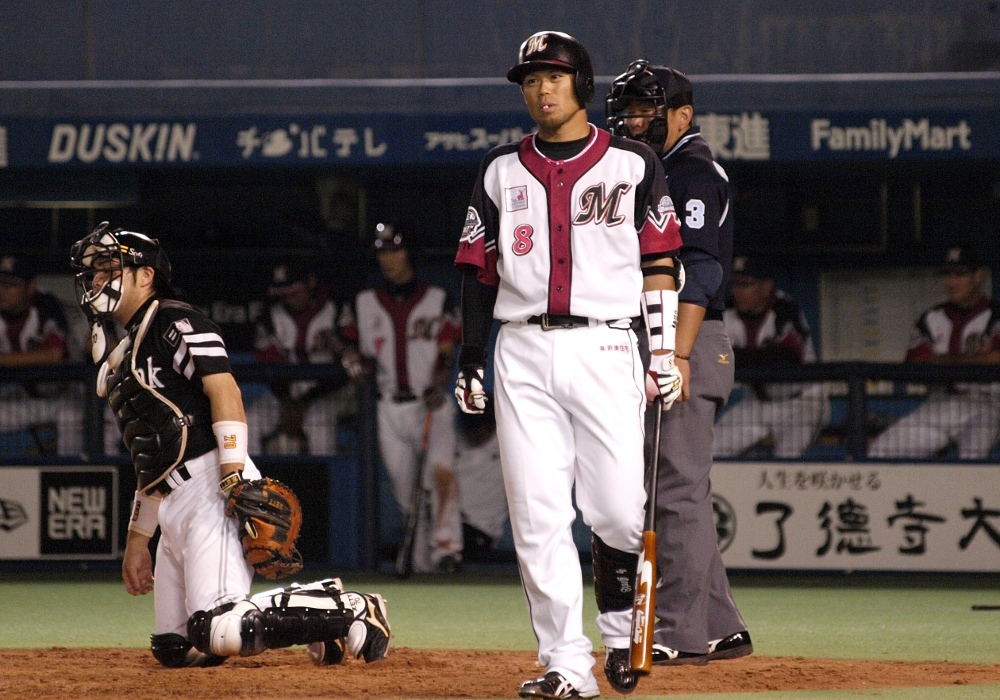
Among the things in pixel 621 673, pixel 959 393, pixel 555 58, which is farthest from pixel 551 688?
pixel 959 393

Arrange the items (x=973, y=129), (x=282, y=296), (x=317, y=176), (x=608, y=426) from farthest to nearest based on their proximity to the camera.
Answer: (x=317, y=176), (x=282, y=296), (x=973, y=129), (x=608, y=426)

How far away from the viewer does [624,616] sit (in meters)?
4.15

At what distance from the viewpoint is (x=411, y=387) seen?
8.55 meters

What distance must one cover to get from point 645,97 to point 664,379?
107 cm

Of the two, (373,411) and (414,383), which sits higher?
(414,383)

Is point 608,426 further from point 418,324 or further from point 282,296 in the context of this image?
point 282,296

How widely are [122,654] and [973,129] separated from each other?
5607 millimetres

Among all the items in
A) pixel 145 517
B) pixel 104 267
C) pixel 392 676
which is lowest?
pixel 392 676

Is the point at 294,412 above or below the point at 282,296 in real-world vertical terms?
below

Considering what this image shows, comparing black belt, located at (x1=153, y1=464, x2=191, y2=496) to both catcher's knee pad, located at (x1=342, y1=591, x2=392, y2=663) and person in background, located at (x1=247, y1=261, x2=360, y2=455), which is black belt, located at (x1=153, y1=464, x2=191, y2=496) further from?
person in background, located at (x1=247, y1=261, x2=360, y2=455)

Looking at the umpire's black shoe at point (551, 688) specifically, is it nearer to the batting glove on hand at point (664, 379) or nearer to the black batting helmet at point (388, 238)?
the batting glove on hand at point (664, 379)

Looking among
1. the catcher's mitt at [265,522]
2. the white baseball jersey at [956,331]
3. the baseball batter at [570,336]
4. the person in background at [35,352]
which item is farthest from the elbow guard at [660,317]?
the person in background at [35,352]

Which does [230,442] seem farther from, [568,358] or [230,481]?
[568,358]

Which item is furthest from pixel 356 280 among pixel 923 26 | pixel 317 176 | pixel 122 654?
pixel 122 654
